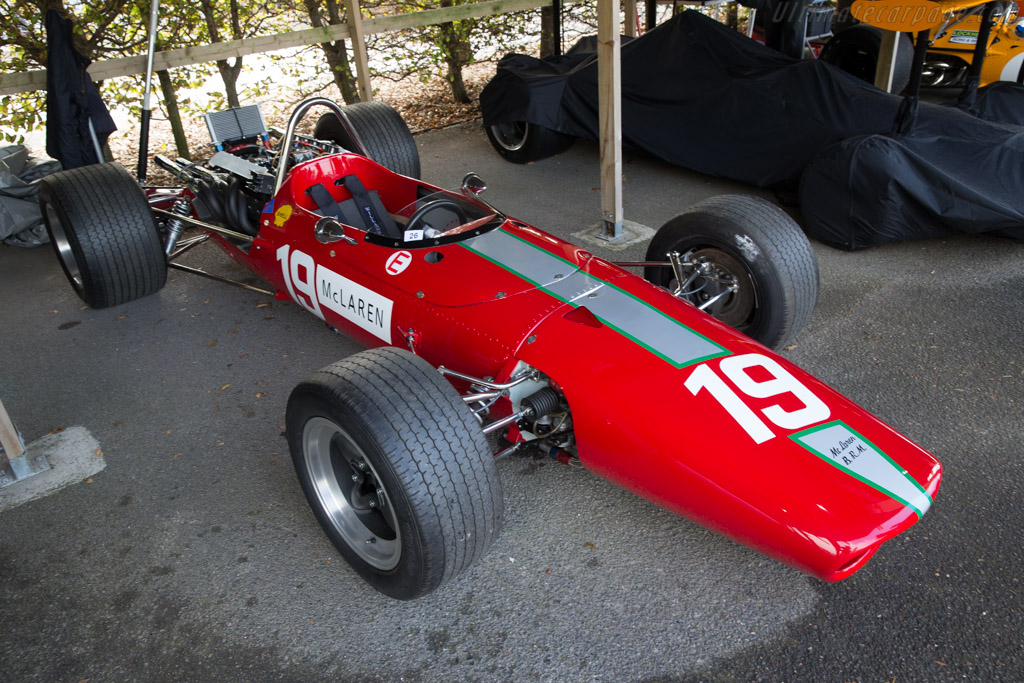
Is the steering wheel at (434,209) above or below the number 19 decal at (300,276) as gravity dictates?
above

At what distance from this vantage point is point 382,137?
544 centimetres

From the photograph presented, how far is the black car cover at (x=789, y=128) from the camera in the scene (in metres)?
4.54

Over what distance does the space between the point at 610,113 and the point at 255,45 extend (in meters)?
3.59

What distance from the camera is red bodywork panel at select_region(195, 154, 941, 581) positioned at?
2193 millimetres

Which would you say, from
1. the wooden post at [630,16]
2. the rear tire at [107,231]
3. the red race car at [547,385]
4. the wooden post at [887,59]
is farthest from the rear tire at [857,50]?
the rear tire at [107,231]

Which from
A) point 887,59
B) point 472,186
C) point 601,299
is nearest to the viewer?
point 601,299

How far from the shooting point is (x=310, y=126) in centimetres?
877

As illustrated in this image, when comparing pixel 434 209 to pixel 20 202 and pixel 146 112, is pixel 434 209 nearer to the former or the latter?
pixel 146 112

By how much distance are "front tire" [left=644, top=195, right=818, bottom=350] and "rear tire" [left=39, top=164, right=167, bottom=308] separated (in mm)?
3084

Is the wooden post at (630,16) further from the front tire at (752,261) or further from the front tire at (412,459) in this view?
the front tire at (412,459)

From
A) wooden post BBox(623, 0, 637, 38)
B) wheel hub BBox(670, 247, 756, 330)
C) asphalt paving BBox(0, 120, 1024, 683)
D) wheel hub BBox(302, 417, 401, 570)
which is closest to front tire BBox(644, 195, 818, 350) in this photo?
wheel hub BBox(670, 247, 756, 330)

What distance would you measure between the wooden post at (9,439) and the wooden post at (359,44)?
444 cm

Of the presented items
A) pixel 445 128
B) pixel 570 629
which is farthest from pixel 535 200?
pixel 570 629

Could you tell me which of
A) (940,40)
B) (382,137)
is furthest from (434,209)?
(940,40)
